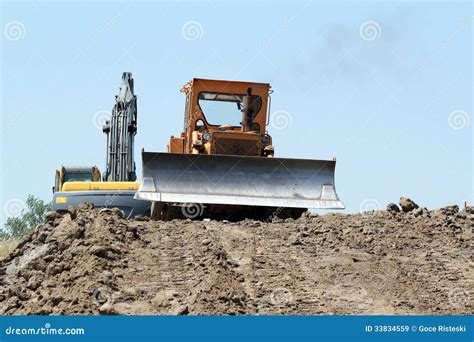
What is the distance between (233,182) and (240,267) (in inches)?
210

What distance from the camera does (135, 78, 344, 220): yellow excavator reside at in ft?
50.4

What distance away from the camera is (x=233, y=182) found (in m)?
15.5

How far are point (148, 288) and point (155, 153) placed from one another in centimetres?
624

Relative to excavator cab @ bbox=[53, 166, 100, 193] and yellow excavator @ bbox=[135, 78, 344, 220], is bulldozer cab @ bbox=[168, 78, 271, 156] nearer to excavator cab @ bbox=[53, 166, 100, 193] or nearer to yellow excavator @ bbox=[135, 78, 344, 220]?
yellow excavator @ bbox=[135, 78, 344, 220]

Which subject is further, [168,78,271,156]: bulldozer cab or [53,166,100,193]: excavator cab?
[53,166,100,193]: excavator cab

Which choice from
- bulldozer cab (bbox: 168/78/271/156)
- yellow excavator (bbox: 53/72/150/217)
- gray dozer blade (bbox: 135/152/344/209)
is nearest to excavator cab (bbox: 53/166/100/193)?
yellow excavator (bbox: 53/72/150/217)

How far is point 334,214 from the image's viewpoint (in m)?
14.8

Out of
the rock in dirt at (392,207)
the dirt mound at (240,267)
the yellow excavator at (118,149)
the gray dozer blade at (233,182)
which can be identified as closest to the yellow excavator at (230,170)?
the gray dozer blade at (233,182)

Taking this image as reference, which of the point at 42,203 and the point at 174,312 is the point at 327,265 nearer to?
the point at 174,312

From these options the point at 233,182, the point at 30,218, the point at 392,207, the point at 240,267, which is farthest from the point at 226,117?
the point at 30,218

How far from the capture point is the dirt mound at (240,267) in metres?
8.93

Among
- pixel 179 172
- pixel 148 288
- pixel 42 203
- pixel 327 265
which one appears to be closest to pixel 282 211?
pixel 179 172

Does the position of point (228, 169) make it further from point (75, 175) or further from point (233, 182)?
point (75, 175)

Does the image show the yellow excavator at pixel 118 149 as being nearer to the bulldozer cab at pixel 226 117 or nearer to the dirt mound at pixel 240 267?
the bulldozer cab at pixel 226 117
